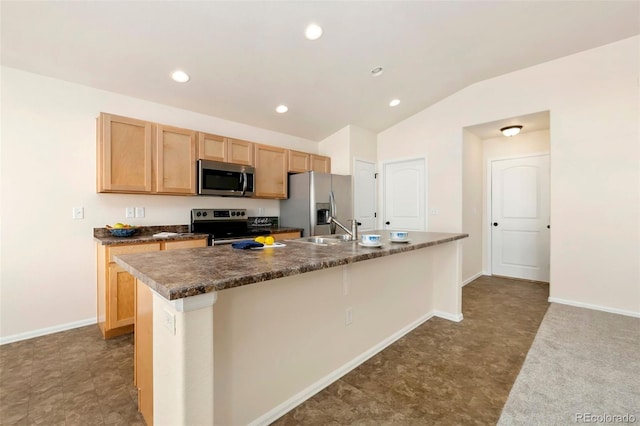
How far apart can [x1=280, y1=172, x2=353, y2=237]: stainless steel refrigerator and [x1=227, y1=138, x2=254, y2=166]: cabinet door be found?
762 mm

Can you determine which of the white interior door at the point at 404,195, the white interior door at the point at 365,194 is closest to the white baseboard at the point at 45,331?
the white interior door at the point at 365,194

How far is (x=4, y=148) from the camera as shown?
2.49m

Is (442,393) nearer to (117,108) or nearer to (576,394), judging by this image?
(576,394)

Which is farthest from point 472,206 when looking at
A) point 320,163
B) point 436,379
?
point 436,379

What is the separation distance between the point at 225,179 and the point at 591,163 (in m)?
4.31

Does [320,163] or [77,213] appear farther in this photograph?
[320,163]

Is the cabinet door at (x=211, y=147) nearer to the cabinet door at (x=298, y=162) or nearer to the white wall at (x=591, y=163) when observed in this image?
the cabinet door at (x=298, y=162)

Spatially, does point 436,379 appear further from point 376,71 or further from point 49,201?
point 49,201

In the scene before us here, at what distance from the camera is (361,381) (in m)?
1.92

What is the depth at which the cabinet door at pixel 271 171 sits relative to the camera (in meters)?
3.89

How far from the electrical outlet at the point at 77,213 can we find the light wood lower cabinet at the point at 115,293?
0.44 meters

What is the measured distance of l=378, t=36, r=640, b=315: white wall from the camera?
10.1 feet

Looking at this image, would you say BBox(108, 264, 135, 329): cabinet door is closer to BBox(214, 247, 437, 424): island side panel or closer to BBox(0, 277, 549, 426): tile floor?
BBox(0, 277, 549, 426): tile floor

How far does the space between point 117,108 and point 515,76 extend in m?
Answer: 4.84
